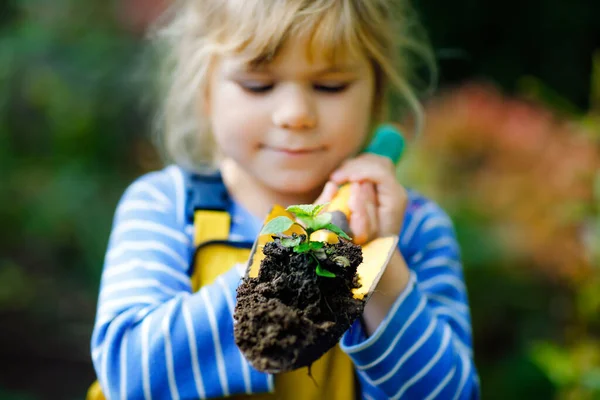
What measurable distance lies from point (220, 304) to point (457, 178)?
63.7 inches

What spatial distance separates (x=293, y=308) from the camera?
2.25 ft

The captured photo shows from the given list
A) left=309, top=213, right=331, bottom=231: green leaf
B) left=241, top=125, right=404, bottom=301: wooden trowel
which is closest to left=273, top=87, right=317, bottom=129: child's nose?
left=241, top=125, right=404, bottom=301: wooden trowel

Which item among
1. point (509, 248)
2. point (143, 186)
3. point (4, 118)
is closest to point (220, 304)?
point (143, 186)

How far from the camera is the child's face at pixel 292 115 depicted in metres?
1.05

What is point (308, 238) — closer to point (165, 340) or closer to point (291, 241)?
point (291, 241)

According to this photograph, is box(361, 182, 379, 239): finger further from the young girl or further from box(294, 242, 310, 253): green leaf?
box(294, 242, 310, 253): green leaf

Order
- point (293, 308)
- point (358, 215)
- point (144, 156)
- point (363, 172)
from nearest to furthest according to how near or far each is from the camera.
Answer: point (293, 308), point (358, 215), point (363, 172), point (144, 156)

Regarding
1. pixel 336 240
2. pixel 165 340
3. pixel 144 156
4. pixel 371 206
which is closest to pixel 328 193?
pixel 371 206

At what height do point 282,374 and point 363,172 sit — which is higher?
point 363,172

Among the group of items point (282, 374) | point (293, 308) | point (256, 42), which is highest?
point (256, 42)

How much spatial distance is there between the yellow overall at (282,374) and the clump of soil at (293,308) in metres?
0.35

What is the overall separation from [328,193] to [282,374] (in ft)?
0.89

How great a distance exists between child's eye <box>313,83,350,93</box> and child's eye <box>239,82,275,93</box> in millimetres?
70

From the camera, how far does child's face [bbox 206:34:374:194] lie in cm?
105
